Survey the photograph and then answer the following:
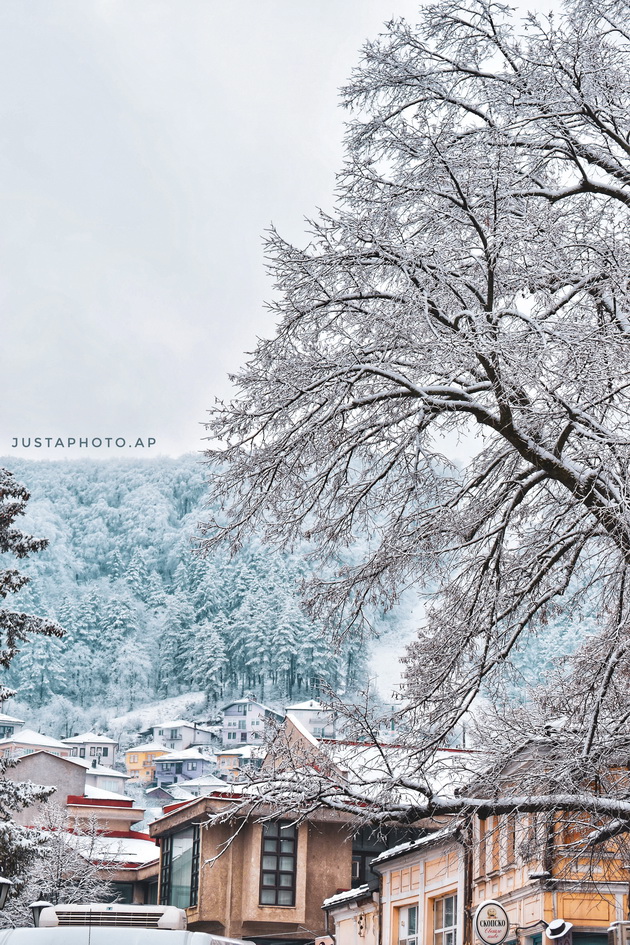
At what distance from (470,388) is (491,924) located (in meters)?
11.3

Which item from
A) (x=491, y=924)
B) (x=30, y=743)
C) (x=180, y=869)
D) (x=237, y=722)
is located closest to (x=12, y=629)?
(x=491, y=924)

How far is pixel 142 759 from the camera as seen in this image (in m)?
160

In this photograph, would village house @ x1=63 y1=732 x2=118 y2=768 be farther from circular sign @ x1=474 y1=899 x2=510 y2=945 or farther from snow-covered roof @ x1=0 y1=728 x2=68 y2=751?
circular sign @ x1=474 y1=899 x2=510 y2=945

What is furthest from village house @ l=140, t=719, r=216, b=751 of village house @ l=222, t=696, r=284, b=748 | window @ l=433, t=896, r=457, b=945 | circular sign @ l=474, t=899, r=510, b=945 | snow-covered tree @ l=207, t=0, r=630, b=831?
snow-covered tree @ l=207, t=0, r=630, b=831

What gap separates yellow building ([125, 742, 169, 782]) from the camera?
158750 millimetres

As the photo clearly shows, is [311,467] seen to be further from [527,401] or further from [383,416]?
[527,401]

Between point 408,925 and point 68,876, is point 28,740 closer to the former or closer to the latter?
Answer: point 68,876

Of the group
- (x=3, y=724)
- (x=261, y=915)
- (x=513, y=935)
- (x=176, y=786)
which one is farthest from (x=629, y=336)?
(x=3, y=724)

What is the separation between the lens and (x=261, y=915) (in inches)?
1350

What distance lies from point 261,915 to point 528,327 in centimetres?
2942

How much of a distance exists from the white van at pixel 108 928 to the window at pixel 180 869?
28.5m

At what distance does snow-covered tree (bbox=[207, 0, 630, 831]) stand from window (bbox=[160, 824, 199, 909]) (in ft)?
85.3

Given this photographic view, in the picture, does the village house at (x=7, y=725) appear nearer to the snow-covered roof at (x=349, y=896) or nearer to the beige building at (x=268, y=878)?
the beige building at (x=268, y=878)

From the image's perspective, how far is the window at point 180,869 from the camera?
36.1m
